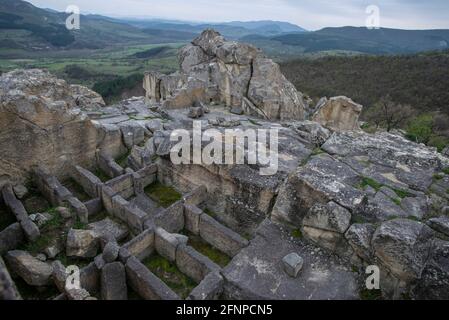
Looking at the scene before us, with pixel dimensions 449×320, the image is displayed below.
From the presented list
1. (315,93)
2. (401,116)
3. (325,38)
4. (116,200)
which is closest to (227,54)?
→ (116,200)

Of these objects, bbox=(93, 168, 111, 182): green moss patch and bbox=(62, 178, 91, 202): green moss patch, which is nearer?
bbox=(62, 178, 91, 202): green moss patch

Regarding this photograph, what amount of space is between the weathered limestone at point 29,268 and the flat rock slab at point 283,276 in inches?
196

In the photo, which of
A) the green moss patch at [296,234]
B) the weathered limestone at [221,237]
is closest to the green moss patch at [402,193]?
the green moss patch at [296,234]

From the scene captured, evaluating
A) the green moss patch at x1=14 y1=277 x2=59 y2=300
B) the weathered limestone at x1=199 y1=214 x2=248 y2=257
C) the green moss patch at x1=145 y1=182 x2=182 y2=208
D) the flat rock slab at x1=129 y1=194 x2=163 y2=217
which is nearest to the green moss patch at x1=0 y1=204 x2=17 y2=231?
the green moss patch at x1=14 y1=277 x2=59 y2=300

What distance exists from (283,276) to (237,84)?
15.7 meters

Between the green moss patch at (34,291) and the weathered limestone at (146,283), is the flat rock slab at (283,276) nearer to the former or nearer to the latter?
the weathered limestone at (146,283)

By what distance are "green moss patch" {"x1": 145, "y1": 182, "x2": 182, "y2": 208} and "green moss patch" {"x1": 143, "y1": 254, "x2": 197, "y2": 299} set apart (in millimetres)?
2802

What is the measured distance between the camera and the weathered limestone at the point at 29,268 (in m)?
8.09

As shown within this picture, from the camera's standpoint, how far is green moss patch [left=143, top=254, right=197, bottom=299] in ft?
29.2

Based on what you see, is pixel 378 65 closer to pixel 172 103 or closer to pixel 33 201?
pixel 172 103

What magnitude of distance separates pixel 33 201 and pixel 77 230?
3344mm

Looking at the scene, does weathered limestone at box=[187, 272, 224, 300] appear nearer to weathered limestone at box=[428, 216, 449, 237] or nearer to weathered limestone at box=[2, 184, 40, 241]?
weathered limestone at box=[2, 184, 40, 241]

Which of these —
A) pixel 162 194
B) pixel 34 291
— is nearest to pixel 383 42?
pixel 162 194

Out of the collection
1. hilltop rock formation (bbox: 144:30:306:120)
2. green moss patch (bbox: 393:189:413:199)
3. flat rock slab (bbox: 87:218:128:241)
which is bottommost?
flat rock slab (bbox: 87:218:128:241)
